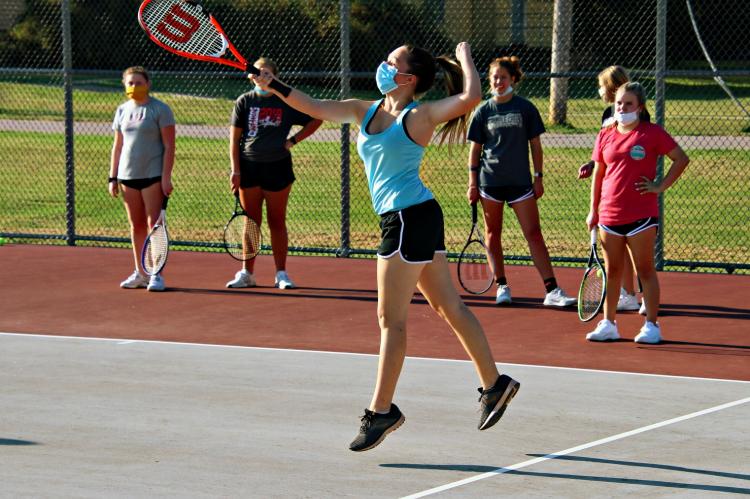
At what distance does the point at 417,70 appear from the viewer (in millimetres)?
7148

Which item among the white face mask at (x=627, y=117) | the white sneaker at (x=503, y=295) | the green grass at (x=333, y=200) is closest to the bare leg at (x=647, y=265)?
the white face mask at (x=627, y=117)

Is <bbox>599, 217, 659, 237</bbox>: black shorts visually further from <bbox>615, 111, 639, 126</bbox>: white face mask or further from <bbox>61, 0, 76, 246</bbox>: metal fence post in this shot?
<bbox>61, 0, 76, 246</bbox>: metal fence post

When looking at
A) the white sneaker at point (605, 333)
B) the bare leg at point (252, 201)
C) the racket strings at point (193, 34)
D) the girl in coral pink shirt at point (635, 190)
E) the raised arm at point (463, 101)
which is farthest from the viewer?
the bare leg at point (252, 201)

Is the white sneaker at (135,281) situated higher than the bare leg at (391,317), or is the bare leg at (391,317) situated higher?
the bare leg at (391,317)

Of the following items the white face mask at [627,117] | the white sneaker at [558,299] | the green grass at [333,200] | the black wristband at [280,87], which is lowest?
the green grass at [333,200]

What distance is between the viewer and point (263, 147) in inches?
484

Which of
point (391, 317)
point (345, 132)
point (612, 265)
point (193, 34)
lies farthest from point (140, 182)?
point (391, 317)

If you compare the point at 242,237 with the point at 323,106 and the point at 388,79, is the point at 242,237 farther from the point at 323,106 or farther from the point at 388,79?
the point at 388,79

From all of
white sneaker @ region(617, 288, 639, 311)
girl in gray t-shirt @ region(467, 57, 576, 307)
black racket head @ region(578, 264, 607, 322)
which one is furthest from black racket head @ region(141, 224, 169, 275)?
white sneaker @ region(617, 288, 639, 311)

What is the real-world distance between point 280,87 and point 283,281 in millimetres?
5623

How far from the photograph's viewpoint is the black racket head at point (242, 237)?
12391 mm

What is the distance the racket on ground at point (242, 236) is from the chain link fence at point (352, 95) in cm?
217

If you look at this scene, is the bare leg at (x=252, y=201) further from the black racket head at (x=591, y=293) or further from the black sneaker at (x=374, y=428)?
the black sneaker at (x=374, y=428)

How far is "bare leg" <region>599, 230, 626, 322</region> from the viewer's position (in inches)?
393
